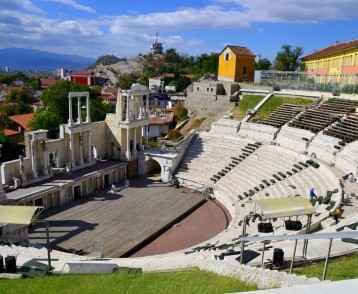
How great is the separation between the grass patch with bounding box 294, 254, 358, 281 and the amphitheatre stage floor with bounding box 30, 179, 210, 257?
412 inches

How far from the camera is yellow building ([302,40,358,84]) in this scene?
3869 cm

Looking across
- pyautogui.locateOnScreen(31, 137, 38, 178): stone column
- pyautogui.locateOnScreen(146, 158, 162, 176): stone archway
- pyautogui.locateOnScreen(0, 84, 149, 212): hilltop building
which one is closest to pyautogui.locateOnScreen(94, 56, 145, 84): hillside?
pyautogui.locateOnScreen(146, 158, 162, 176): stone archway

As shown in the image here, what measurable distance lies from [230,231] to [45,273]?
11113 mm

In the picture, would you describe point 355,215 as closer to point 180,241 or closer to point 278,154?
point 180,241

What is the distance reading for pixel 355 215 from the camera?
15711 millimetres

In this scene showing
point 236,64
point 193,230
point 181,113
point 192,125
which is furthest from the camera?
point 181,113

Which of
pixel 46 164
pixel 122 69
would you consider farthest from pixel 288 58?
pixel 122 69

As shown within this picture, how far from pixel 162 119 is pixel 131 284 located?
4262 cm

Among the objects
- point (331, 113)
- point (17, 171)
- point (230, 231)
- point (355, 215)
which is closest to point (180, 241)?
point (230, 231)

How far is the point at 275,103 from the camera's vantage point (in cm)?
3922

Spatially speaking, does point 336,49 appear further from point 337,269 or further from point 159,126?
point 337,269

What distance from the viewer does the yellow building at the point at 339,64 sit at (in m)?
38.7

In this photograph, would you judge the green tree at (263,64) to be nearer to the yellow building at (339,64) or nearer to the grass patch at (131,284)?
the yellow building at (339,64)

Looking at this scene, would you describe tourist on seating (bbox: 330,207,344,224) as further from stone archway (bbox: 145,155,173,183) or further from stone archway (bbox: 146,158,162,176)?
stone archway (bbox: 146,158,162,176)
